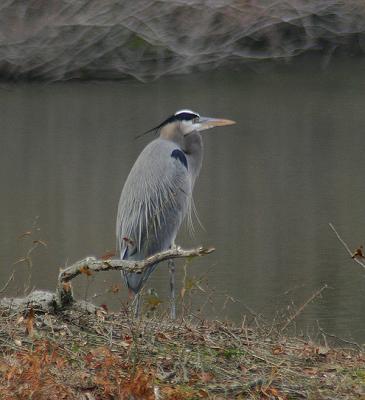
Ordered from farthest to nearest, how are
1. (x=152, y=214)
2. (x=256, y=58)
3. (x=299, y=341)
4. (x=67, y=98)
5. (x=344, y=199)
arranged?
(x=256, y=58), (x=67, y=98), (x=344, y=199), (x=152, y=214), (x=299, y=341)

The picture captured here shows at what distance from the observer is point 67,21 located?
1549 cm

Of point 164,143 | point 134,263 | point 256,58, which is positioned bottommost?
point 134,263

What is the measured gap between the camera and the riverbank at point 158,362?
3053 millimetres

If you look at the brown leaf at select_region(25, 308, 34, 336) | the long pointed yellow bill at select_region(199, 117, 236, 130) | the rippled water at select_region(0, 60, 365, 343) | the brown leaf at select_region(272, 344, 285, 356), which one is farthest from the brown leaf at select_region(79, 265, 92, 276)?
the long pointed yellow bill at select_region(199, 117, 236, 130)

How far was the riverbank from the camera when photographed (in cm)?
305

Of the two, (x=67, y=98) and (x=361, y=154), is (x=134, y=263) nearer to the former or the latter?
(x=361, y=154)

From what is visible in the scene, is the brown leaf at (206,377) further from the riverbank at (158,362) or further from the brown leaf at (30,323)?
the brown leaf at (30,323)

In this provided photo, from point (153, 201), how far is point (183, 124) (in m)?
0.63

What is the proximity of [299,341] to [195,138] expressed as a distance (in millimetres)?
2024

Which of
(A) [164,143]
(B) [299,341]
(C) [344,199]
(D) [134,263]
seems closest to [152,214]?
(A) [164,143]

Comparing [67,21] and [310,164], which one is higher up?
[67,21]

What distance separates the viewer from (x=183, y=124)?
19.0ft

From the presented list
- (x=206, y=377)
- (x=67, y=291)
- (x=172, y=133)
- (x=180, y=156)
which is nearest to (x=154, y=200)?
(x=180, y=156)

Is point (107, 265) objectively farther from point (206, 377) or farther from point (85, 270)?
point (206, 377)
